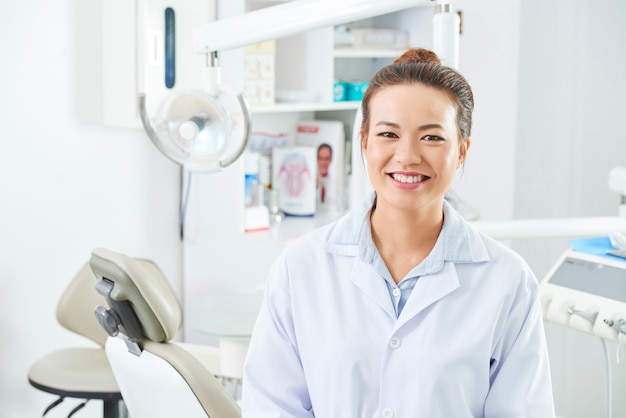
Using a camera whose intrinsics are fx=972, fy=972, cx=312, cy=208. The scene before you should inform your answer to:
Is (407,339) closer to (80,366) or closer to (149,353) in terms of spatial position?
(149,353)

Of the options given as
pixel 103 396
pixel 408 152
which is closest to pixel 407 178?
pixel 408 152

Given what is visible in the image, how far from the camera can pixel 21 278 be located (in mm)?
2971

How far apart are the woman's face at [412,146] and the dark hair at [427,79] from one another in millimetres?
12

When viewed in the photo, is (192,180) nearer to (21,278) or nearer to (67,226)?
(67,226)

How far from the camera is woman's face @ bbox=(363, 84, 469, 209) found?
4.56 ft

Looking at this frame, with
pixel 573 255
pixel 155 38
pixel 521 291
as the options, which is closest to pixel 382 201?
pixel 521 291

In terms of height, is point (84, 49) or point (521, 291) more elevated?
point (84, 49)

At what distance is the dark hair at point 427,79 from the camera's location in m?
1.42

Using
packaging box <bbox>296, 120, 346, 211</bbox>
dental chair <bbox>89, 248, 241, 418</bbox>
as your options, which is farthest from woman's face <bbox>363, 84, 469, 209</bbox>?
packaging box <bbox>296, 120, 346, 211</bbox>

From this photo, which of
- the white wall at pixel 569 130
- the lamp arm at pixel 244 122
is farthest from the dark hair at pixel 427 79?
the white wall at pixel 569 130

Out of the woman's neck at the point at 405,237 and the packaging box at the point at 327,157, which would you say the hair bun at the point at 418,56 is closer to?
the woman's neck at the point at 405,237

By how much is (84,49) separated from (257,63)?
22.9 inches

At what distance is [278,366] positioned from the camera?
1482 millimetres

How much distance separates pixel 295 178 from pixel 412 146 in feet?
7.23
